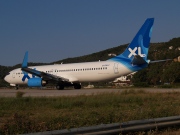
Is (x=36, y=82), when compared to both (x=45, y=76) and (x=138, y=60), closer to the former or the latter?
(x=45, y=76)

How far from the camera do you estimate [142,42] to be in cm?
3262

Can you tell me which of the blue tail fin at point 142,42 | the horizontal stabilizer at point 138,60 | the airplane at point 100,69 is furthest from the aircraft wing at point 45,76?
the horizontal stabilizer at point 138,60

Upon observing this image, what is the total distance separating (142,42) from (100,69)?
17.5ft

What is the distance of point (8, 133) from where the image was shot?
645 cm

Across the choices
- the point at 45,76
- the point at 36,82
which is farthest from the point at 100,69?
the point at 36,82

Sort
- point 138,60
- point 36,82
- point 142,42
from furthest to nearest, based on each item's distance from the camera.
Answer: point 36,82
point 142,42
point 138,60

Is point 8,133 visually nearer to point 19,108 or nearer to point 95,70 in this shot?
point 19,108

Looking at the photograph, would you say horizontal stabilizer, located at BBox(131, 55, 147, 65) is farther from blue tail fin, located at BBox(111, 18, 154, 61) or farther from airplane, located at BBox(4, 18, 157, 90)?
blue tail fin, located at BBox(111, 18, 154, 61)

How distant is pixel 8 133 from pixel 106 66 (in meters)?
27.6

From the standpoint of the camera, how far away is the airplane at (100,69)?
32188 millimetres

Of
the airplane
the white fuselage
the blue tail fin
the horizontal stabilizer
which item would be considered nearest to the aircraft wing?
the airplane

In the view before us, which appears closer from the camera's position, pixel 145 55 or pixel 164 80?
pixel 145 55

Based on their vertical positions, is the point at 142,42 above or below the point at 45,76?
above

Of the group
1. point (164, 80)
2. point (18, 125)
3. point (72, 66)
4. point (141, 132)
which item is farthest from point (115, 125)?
point (164, 80)
